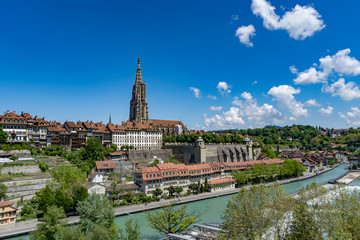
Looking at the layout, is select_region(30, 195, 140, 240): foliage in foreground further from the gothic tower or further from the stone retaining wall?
the gothic tower

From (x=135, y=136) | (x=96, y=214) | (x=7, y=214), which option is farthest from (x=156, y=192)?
(x=135, y=136)

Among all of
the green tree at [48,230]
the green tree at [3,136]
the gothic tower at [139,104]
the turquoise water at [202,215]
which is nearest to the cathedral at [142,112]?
the gothic tower at [139,104]

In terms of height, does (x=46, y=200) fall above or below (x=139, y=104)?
below

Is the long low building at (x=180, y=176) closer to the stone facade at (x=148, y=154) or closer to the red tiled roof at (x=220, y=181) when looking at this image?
the red tiled roof at (x=220, y=181)

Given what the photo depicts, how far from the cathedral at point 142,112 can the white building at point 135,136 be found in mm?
13792

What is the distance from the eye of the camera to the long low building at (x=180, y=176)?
141ft

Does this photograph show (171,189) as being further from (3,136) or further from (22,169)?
(3,136)

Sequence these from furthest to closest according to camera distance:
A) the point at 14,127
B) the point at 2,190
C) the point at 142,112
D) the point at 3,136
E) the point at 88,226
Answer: the point at 142,112 < the point at 14,127 < the point at 3,136 < the point at 2,190 < the point at 88,226

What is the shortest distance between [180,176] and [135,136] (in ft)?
108

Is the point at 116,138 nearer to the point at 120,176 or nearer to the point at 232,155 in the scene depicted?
the point at 120,176

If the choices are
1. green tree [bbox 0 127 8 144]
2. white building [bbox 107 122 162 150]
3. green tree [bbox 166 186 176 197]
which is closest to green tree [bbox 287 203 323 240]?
green tree [bbox 166 186 176 197]

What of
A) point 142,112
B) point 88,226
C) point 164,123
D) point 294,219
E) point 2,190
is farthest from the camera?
point 164,123

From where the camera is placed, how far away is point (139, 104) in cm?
9575

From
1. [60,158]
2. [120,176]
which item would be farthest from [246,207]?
[60,158]
